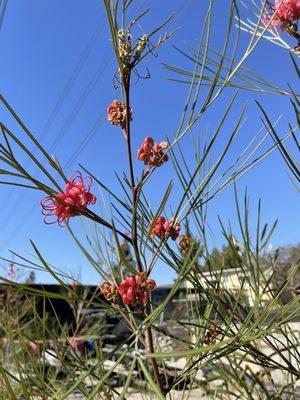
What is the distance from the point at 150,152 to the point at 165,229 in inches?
4.5

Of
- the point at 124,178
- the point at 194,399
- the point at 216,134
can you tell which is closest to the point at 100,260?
the point at 124,178

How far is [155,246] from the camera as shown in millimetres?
569

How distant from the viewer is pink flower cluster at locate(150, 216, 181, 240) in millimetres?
590

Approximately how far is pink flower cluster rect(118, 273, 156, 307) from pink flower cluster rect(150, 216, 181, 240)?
0.26 ft

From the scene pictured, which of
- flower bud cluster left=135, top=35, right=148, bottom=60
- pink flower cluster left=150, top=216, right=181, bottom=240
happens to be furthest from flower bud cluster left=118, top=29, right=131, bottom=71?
pink flower cluster left=150, top=216, right=181, bottom=240

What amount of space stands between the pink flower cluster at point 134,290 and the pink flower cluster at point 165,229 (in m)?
0.08

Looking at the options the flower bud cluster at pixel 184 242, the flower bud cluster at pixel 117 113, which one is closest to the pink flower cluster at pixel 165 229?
the flower bud cluster at pixel 184 242

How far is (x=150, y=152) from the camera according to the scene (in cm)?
59

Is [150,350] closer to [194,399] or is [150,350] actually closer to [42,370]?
[42,370]

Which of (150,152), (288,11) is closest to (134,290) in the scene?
(150,152)

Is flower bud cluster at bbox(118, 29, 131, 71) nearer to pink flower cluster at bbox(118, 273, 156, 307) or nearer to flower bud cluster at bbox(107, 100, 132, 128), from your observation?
flower bud cluster at bbox(107, 100, 132, 128)

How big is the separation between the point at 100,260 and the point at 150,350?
0.22 meters

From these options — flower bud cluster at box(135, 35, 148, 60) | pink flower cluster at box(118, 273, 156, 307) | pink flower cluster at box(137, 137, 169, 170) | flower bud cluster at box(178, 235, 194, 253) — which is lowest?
pink flower cluster at box(118, 273, 156, 307)

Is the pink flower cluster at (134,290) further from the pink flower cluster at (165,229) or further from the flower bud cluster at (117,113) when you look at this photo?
the flower bud cluster at (117,113)
